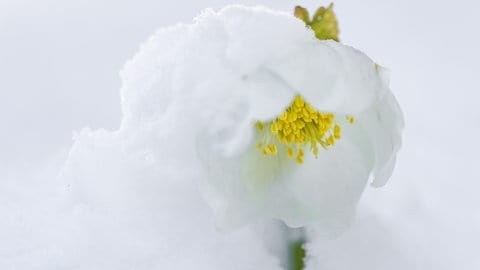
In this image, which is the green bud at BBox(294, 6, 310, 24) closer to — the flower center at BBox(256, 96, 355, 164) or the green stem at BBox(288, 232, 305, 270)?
the flower center at BBox(256, 96, 355, 164)

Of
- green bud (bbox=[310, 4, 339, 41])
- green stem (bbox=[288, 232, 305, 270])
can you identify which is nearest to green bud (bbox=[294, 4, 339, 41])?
green bud (bbox=[310, 4, 339, 41])

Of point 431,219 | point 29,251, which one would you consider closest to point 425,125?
point 431,219

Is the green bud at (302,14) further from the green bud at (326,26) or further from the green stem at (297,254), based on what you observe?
the green stem at (297,254)

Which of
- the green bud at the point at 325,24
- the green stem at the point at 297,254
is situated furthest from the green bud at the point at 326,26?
the green stem at the point at 297,254

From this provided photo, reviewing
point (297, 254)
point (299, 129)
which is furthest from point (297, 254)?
point (299, 129)

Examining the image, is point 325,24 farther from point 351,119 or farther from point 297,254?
point 297,254

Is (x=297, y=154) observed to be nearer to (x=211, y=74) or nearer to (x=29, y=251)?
(x=211, y=74)

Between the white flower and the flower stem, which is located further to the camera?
the flower stem
